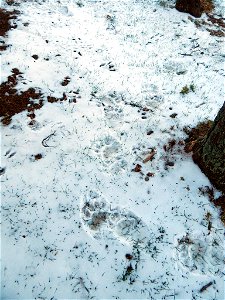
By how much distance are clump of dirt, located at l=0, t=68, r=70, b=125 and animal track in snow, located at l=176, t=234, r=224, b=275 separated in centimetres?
396

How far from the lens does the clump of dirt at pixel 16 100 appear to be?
6.05m

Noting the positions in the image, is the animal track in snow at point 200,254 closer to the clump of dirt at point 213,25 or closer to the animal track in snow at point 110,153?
the animal track in snow at point 110,153

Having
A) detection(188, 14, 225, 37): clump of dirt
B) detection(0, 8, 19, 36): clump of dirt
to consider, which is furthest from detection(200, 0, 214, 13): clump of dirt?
detection(0, 8, 19, 36): clump of dirt

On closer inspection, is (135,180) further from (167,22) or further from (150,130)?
(167,22)

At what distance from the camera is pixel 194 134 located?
5.97m

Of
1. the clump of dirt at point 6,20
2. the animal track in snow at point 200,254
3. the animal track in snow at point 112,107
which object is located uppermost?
the clump of dirt at point 6,20

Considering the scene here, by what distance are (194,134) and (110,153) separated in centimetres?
188

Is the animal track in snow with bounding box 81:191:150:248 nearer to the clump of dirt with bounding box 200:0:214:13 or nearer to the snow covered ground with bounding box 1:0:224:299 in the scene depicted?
the snow covered ground with bounding box 1:0:224:299

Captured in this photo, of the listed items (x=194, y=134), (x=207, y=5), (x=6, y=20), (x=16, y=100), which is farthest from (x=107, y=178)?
(x=207, y=5)

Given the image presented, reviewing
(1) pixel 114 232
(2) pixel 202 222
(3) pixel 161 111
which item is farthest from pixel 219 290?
(3) pixel 161 111

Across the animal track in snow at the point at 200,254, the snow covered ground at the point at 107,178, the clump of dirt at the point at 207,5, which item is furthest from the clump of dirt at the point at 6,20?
the animal track in snow at the point at 200,254

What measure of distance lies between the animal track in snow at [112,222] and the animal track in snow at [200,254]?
1.89ft

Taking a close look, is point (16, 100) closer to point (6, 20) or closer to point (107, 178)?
point (107, 178)

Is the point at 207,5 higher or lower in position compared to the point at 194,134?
higher
